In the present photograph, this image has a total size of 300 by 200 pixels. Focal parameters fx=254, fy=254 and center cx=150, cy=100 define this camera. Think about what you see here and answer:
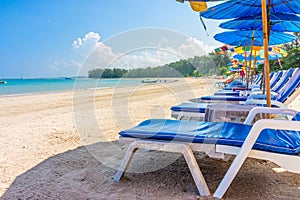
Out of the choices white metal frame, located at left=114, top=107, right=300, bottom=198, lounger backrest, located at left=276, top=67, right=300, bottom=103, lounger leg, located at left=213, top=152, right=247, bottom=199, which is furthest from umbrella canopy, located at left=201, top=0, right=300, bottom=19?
lounger leg, located at left=213, top=152, right=247, bottom=199

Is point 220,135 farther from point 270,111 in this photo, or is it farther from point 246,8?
point 246,8

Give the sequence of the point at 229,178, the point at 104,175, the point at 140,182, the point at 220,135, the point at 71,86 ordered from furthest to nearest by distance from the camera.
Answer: the point at 71,86
the point at 104,175
the point at 140,182
the point at 220,135
the point at 229,178

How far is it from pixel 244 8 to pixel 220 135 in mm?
2226

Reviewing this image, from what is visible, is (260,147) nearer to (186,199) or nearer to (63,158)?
(186,199)

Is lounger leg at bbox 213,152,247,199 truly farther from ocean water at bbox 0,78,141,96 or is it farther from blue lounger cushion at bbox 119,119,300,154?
ocean water at bbox 0,78,141,96

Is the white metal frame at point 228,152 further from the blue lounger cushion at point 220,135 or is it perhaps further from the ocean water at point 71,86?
the ocean water at point 71,86

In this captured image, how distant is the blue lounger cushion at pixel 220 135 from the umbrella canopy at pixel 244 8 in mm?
1693

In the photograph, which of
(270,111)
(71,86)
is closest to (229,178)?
(270,111)

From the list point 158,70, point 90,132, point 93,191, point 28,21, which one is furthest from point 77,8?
point 93,191

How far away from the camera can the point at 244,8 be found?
3496mm

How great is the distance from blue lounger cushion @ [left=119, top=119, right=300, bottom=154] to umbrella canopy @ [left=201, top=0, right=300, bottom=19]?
1.69m

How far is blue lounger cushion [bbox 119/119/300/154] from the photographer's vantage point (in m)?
1.85

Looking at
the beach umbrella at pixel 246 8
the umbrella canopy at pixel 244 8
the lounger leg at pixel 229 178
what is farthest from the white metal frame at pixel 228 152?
the umbrella canopy at pixel 244 8

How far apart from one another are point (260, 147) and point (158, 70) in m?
4.76
